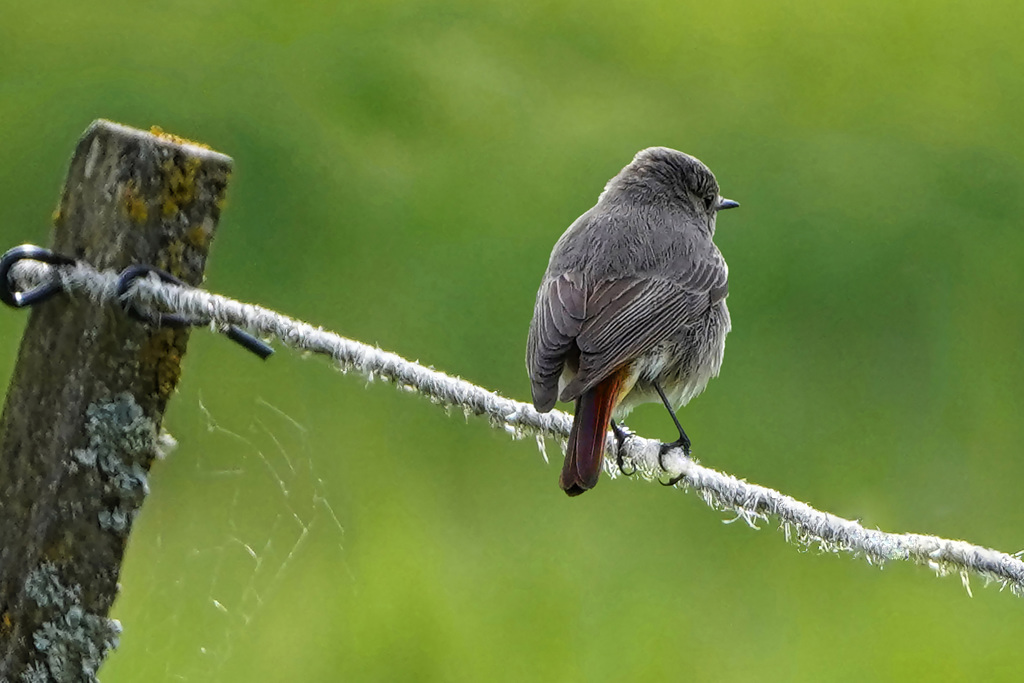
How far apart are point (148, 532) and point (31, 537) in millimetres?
1114

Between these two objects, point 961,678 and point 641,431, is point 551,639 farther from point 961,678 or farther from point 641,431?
point 961,678

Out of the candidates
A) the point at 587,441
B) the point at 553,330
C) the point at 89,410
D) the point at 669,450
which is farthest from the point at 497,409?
the point at 89,410

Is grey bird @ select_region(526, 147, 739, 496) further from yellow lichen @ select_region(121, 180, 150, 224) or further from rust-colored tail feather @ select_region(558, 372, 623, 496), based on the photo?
yellow lichen @ select_region(121, 180, 150, 224)

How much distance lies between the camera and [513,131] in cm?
772

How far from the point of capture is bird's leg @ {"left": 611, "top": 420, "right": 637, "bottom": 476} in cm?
343

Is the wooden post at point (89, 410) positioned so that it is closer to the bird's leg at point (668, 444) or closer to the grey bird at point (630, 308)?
the grey bird at point (630, 308)

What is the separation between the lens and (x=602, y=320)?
11.3 ft

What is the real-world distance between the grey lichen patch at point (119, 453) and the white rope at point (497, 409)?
7.4 inches

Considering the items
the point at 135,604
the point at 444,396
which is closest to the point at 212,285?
the point at 135,604

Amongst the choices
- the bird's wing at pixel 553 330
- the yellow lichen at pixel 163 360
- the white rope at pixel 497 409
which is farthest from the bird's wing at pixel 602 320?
the yellow lichen at pixel 163 360

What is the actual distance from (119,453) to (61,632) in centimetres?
31

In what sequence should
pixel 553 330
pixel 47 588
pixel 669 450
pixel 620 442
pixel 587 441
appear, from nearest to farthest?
1. pixel 47 588
2. pixel 587 441
3. pixel 669 450
4. pixel 553 330
5. pixel 620 442

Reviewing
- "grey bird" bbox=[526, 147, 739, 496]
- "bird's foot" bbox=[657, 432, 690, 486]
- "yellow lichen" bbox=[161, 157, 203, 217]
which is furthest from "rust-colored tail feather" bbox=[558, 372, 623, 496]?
"yellow lichen" bbox=[161, 157, 203, 217]

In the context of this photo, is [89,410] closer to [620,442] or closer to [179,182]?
[179,182]
